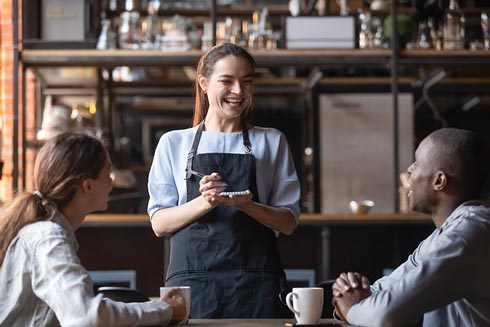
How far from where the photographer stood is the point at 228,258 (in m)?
2.70

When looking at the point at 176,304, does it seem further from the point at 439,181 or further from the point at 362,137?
the point at 362,137

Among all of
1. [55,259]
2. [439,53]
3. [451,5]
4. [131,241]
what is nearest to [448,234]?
[55,259]

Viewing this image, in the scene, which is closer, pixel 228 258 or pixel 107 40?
pixel 228 258

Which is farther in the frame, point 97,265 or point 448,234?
point 97,265

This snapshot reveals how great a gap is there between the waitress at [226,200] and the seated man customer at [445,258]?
492 millimetres

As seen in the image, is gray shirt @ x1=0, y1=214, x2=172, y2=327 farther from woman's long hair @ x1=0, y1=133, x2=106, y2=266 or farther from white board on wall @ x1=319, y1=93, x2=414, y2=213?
white board on wall @ x1=319, y1=93, x2=414, y2=213

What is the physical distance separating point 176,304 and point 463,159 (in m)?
0.74

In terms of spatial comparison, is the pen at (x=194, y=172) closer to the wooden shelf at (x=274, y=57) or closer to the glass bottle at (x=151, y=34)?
the wooden shelf at (x=274, y=57)

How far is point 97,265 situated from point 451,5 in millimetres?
3023

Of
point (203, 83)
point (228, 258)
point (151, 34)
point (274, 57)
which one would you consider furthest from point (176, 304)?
point (151, 34)

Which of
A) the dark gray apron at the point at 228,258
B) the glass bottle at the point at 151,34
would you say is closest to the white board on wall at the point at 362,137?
the glass bottle at the point at 151,34

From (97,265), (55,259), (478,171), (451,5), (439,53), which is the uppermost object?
(451,5)

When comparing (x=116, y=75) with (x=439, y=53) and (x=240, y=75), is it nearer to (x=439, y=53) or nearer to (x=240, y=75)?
(x=439, y=53)

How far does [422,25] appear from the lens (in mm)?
6219
